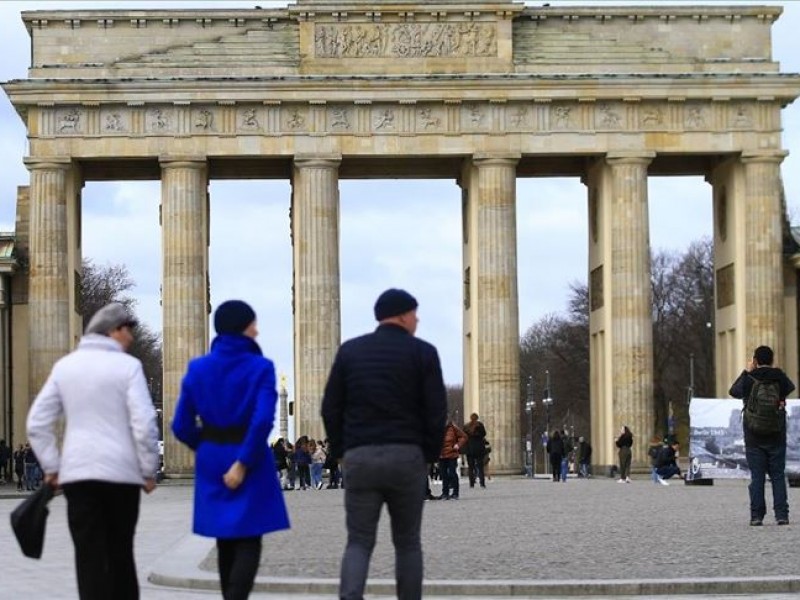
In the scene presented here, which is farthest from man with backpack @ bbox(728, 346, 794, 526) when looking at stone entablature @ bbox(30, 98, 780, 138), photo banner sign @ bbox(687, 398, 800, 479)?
stone entablature @ bbox(30, 98, 780, 138)

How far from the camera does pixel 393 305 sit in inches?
565

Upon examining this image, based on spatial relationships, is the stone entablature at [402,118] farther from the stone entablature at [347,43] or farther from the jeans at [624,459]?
the jeans at [624,459]

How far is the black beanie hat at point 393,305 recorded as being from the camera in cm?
1435

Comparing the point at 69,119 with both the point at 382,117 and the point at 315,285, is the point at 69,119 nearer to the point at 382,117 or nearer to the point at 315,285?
the point at 315,285

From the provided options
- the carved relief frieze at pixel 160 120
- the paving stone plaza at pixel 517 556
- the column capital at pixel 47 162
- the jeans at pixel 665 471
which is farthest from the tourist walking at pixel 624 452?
the paving stone plaza at pixel 517 556

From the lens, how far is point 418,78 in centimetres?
6806

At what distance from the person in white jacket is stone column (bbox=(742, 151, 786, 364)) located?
56426 millimetres

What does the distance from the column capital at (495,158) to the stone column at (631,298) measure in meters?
3.06

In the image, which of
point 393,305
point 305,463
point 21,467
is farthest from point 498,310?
point 393,305

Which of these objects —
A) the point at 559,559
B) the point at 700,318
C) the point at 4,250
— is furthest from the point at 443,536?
the point at 700,318

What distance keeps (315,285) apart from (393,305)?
54.6m

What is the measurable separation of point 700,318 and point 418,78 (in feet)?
165

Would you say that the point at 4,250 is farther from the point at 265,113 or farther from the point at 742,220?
the point at 742,220

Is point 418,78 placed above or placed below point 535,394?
above
